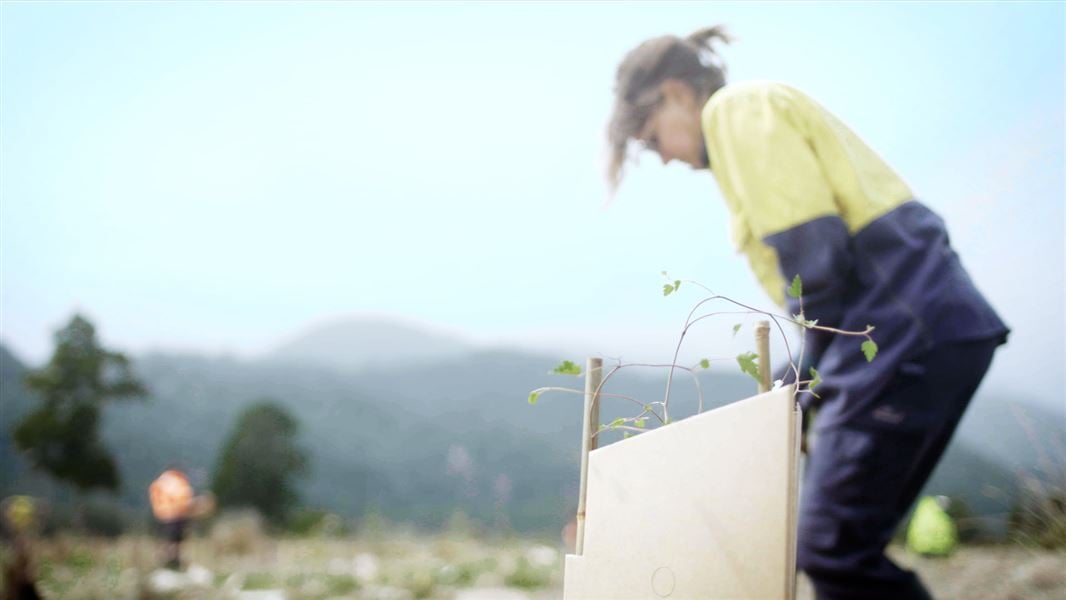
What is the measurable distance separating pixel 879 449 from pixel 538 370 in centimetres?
213

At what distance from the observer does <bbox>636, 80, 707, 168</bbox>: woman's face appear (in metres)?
2.22

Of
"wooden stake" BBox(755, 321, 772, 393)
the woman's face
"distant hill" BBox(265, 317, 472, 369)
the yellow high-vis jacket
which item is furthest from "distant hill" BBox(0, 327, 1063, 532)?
"wooden stake" BBox(755, 321, 772, 393)

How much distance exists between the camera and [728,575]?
3.04 ft

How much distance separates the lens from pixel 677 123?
224 cm

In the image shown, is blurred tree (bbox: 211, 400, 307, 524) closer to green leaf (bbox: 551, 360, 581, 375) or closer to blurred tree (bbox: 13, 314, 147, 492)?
blurred tree (bbox: 13, 314, 147, 492)

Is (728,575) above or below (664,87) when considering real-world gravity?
below

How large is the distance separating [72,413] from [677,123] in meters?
2.74

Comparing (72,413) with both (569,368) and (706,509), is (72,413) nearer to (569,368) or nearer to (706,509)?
(569,368)

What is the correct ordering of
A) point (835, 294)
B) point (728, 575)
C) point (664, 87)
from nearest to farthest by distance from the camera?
A: point (728, 575)
point (835, 294)
point (664, 87)

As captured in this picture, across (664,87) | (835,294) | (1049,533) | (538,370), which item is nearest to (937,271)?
(835,294)

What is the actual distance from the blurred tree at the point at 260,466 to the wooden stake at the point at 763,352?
303 centimetres

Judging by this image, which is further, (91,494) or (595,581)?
(91,494)

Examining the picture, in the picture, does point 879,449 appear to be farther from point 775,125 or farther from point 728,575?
point 728,575

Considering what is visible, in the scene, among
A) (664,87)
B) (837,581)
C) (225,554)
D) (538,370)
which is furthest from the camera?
(538,370)
